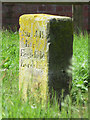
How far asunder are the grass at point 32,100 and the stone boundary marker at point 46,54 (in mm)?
166

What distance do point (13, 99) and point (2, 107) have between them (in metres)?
0.14

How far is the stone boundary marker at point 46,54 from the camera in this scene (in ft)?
10.2

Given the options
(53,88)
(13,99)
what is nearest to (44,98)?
(53,88)

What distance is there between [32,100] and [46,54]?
535 millimetres

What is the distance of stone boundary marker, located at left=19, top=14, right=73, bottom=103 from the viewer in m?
3.12

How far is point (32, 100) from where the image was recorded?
3.16 meters

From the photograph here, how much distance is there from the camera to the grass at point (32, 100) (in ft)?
8.98

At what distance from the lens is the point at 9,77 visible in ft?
13.7

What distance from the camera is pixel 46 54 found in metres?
3.12

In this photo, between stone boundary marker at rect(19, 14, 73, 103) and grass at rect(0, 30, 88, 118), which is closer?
grass at rect(0, 30, 88, 118)

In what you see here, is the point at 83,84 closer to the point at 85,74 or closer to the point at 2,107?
the point at 85,74

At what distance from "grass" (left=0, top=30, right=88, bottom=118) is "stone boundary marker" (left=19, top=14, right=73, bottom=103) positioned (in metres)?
0.17

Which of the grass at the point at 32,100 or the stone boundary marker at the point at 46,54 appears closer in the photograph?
the grass at the point at 32,100

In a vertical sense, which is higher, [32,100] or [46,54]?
[46,54]
